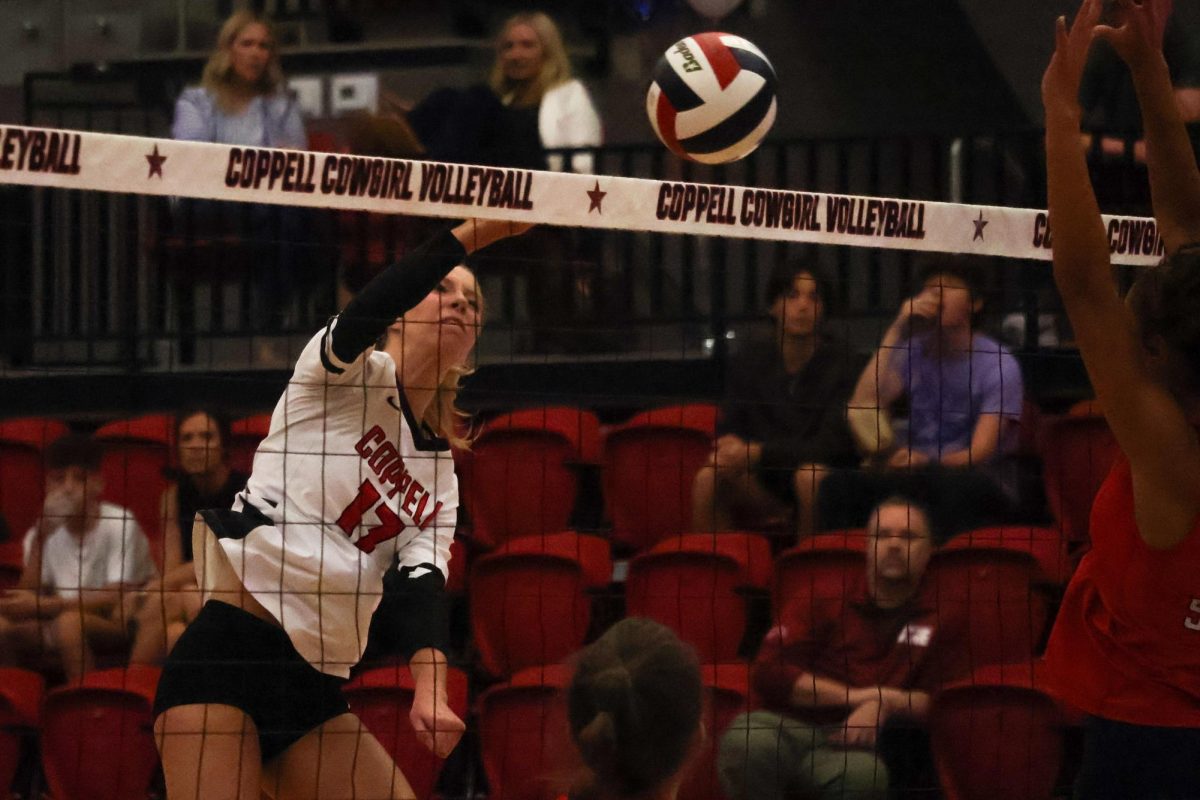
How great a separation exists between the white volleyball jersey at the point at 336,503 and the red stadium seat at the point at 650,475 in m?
2.28

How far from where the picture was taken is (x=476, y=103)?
7.36m

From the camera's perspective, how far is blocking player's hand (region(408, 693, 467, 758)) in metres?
3.98

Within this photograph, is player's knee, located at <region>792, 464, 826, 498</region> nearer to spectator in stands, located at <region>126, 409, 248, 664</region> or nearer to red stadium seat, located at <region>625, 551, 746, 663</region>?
red stadium seat, located at <region>625, 551, 746, 663</region>

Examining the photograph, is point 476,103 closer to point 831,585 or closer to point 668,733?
point 831,585

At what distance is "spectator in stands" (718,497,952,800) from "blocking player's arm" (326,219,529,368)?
1.94 metres

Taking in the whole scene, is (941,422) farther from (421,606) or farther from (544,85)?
(421,606)

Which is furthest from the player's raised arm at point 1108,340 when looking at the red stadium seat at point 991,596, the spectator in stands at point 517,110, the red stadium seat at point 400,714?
the spectator in stands at point 517,110

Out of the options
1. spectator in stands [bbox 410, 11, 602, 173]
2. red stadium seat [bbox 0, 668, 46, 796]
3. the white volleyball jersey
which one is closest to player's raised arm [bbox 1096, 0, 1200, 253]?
the white volleyball jersey

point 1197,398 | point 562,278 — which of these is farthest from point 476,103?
point 1197,398

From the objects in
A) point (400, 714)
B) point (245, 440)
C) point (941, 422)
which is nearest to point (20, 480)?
point (245, 440)

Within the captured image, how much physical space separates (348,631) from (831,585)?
6.92ft

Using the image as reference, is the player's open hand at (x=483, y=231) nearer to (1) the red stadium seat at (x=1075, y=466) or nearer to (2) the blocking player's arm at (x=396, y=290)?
(2) the blocking player's arm at (x=396, y=290)

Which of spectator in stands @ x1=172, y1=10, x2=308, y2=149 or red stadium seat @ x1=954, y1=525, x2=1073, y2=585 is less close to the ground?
spectator in stands @ x1=172, y1=10, x2=308, y2=149

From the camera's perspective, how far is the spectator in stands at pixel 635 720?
218 centimetres
